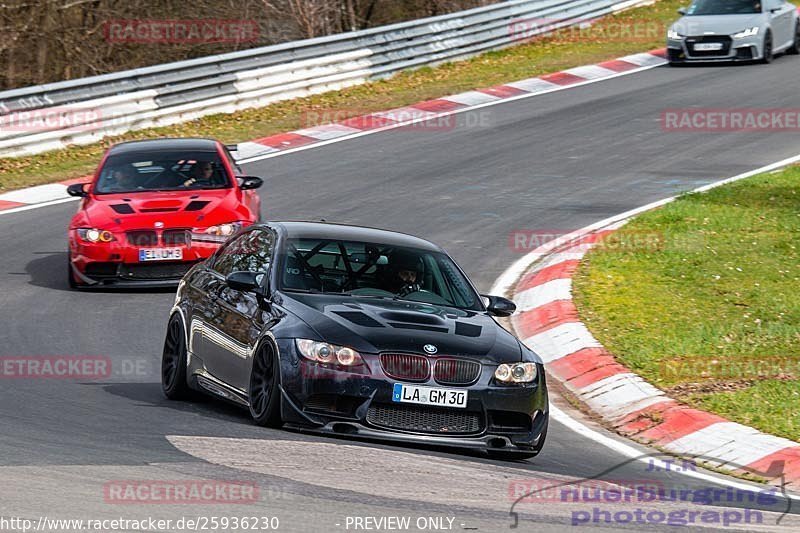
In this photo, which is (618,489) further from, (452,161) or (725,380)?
(452,161)

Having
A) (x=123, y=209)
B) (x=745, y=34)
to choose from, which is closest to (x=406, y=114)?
(x=745, y=34)

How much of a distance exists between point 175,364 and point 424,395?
2.58m

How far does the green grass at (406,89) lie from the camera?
841 inches

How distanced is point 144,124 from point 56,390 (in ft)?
44.6

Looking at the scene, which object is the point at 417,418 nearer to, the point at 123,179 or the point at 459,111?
the point at 123,179

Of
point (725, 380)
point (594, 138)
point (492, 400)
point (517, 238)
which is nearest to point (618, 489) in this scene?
point (492, 400)

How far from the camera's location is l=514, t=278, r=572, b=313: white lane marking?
44.6 ft

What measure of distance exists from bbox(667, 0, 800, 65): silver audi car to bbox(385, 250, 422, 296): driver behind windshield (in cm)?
1913

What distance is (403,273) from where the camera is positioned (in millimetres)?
9906

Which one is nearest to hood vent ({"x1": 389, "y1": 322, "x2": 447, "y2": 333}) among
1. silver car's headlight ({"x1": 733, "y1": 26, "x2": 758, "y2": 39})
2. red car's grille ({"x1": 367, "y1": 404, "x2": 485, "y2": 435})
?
red car's grille ({"x1": 367, "y1": 404, "x2": 485, "y2": 435})

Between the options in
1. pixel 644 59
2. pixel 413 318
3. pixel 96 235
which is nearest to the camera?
pixel 413 318

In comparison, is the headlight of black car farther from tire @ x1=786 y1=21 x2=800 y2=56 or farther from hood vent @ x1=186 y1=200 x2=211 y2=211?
tire @ x1=786 y1=21 x2=800 y2=56

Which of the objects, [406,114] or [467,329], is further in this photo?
[406,114]

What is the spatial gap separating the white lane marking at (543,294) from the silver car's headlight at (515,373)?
4.56m
